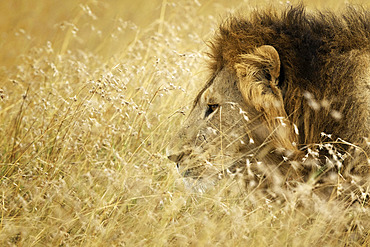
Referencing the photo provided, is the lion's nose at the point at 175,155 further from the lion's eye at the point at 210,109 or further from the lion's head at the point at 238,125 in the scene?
the lion's eye at the point at 210,109

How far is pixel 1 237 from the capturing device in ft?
10.3

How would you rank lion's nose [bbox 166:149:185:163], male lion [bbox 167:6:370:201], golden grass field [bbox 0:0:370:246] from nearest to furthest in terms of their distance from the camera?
golden grass field [bbox 0:0:370:246], male lion [bbox 167:6:370:201], lion's nose [bbox 166:149:185:163]

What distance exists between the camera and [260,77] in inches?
143

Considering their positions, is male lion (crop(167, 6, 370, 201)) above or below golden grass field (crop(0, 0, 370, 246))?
above

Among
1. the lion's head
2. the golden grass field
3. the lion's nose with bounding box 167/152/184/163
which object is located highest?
the lion's head

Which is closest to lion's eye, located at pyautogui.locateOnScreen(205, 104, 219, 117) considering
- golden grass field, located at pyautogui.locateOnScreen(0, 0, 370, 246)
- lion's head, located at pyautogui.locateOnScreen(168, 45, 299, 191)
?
lion's head, located at pyautogui.locateOnScreen(168, 45, 299, 191)

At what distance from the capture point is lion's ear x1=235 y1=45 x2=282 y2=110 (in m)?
3.54

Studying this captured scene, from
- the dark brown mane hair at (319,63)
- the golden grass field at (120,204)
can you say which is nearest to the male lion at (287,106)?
the dark brown mane hair at (319,63)

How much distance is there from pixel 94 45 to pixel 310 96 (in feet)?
21.9

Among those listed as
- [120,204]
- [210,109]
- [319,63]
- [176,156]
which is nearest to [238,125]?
[210,109]

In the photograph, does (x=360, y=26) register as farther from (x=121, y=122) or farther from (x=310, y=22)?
(x=121, y=122)

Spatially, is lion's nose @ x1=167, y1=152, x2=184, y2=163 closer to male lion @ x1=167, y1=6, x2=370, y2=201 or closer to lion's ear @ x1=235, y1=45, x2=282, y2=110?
male lion @ x1=167, y1=6, x2=370, y2=201

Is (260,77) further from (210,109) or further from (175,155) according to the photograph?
(175,155)

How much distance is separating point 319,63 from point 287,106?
39 centimetres
